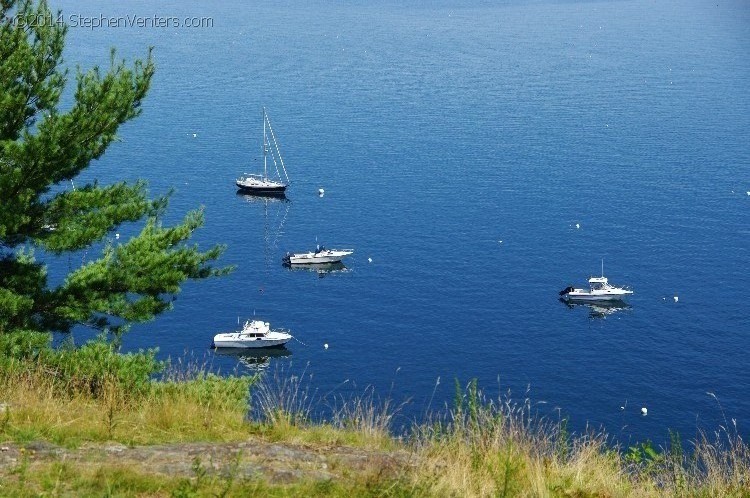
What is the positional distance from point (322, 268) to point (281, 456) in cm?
9534

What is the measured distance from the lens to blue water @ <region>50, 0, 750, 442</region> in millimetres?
84250

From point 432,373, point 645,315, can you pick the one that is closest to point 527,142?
point 645,315

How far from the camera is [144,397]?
40.5 ft

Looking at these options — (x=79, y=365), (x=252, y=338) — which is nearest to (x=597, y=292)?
(x=252, y=338)

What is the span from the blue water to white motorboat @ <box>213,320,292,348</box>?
Result: 4.97 feet

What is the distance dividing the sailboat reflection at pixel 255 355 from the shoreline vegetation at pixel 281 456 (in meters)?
75.9

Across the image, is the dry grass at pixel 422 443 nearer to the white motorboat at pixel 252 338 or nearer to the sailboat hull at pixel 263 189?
the white motorboat at pixel 252 338

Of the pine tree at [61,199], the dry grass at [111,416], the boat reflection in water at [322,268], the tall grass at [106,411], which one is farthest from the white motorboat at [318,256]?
the dry grass at [111,416]

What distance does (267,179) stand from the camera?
130250 mm

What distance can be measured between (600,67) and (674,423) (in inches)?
5100

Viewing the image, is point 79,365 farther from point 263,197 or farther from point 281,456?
point 263,197

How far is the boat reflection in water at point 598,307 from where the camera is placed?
321 feet

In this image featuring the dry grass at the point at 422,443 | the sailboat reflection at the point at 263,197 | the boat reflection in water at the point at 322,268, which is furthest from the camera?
the sailboat reflection at the point at 263,197

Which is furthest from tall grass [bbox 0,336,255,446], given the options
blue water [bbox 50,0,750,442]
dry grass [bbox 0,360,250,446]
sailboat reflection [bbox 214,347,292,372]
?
sailboat reflection [bbox 214,347,292,372]
